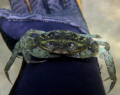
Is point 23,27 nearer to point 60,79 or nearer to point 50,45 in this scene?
point 50,45

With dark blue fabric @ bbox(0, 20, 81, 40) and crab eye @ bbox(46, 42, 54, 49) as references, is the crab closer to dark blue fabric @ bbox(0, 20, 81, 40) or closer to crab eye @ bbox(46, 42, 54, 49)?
crab eye @ bbox(46, 42, 54, 49)

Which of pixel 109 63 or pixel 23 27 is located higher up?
pixel 23 27

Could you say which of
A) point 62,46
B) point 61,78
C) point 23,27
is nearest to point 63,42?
point 62,46

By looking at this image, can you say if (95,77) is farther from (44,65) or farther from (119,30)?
(119,30)

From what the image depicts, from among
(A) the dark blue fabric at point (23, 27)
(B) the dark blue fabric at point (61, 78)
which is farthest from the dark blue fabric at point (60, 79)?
(A) the dark blue fabric at point (23, 27)

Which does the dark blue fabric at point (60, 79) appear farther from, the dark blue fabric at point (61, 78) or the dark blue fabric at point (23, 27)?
the dark blue fabric at point (23, 27)

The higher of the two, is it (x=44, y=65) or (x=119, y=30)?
(x=44, y=65)

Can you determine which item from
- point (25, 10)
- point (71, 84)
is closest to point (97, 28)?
point (25, 10)

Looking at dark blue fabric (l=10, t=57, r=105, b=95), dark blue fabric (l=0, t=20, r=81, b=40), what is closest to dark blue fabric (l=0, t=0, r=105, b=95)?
dark blue fabric (l=10, t=57, r=105, b=95)
